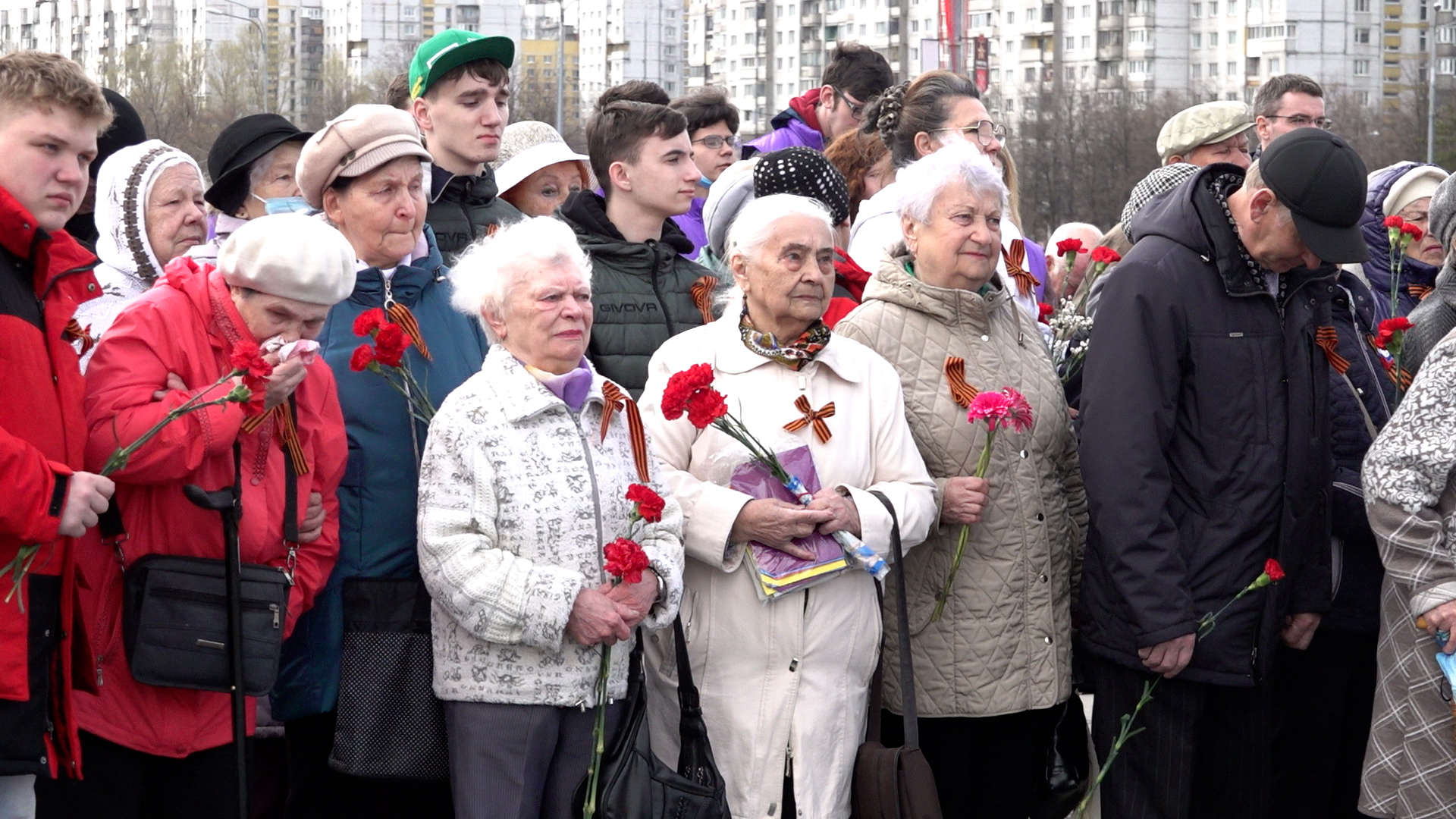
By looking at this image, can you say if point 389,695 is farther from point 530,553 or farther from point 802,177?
point 802,177

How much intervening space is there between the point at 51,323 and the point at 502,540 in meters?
1.06

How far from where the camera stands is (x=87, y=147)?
358 cm

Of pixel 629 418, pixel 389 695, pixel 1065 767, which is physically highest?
pixel 629 418

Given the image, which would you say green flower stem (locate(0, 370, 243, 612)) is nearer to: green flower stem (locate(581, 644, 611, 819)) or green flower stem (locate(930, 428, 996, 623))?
green flower stem (locate(581, 644, 611, 819))

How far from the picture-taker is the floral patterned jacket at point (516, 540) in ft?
12.5

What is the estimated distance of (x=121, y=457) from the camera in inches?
138

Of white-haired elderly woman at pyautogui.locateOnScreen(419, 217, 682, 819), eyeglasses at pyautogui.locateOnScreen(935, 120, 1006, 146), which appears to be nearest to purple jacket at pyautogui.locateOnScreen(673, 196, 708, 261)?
eyeglasses at pyautogui.locateOnScreen(935, 120, 1006, 146)

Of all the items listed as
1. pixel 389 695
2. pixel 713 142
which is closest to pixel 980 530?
pixel 389 695

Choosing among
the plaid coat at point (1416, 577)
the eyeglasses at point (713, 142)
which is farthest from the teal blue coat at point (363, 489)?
the eyeglasses at point (713, 142)

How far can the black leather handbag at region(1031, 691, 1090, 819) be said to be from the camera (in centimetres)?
470

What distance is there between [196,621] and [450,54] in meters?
2.07

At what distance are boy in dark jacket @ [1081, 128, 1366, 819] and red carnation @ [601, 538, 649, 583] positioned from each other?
1.43 m

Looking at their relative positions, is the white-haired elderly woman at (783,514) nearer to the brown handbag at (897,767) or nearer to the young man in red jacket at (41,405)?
the brown handbag at (897,767)

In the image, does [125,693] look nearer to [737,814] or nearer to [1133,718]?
[737,814]
